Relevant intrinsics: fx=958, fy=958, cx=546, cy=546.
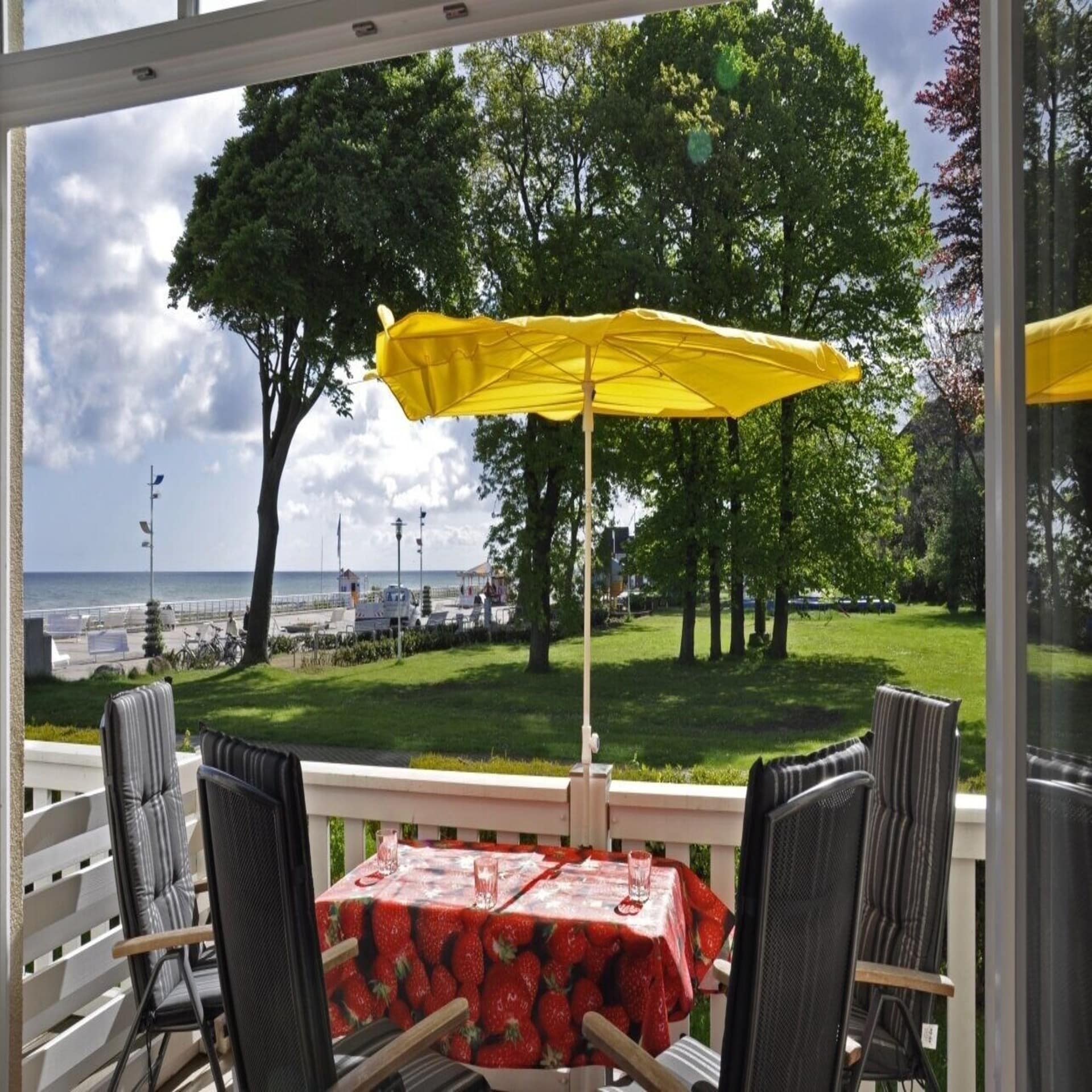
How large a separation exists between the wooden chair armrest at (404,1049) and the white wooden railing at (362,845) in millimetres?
904

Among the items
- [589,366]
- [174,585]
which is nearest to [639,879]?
[589,366]

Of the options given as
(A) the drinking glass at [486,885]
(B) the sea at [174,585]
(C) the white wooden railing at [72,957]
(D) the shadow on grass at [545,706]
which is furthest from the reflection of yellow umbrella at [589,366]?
(B) the sea at [174,585]

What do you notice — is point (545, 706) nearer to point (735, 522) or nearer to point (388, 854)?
point (735, 522)

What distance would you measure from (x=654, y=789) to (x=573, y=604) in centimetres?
784

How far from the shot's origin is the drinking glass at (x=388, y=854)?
2285mm

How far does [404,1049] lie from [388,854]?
30.6 inches

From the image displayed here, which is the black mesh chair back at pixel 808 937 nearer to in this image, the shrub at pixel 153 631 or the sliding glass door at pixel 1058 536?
the sliding glass door at pixel 1058 536

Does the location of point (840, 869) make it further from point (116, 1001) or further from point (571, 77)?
point (571, 77)

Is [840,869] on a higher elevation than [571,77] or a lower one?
→ lower

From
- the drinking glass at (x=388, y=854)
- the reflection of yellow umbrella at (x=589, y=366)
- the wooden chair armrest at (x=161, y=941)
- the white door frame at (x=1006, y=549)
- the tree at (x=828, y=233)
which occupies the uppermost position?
the tree at (x=828, y=233)

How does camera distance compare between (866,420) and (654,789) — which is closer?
(654,789)

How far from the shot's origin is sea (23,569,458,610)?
12398mm

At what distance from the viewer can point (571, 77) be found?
10688mm

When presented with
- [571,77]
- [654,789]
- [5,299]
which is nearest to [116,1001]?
[654,789]
